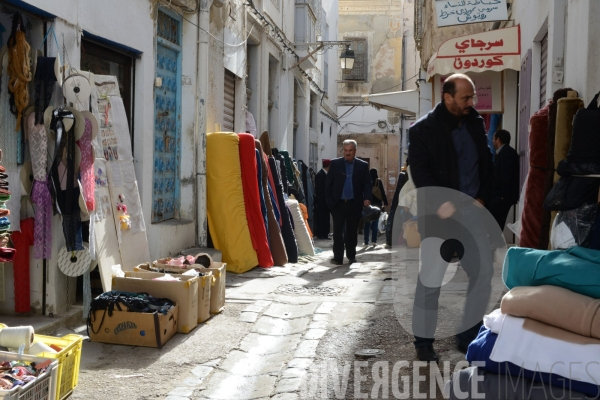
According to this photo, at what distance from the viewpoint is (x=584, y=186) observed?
367 centimetres

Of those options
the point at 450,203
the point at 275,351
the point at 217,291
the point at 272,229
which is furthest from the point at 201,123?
A: the point at 450,203

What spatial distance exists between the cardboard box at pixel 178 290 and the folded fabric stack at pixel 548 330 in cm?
289

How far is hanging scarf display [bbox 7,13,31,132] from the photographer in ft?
16.8

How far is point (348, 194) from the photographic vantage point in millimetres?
9961

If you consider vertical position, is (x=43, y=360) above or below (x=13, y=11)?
below

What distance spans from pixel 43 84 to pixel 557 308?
4.19 m

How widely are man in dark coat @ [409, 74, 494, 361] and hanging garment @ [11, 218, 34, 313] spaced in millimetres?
2995

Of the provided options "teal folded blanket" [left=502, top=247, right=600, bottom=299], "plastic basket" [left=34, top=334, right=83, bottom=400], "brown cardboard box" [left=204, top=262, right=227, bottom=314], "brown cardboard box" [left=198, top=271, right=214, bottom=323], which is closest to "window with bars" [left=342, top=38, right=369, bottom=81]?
"brown cardboard box" [left=204, top=262, right=227, bottom=314]

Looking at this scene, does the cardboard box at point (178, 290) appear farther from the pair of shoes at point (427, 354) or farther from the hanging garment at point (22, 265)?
the pair of shoes at point (427, 354)

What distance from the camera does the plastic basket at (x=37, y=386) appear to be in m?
3.22

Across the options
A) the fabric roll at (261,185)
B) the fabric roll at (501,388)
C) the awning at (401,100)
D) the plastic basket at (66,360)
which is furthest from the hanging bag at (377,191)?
the fabric roll at (501,388)

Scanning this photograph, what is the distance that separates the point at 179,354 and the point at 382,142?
2495 centimetres

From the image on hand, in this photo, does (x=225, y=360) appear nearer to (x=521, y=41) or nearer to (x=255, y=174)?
(x=255, y=174)

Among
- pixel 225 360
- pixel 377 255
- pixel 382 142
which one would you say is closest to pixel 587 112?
pixel 225 360
